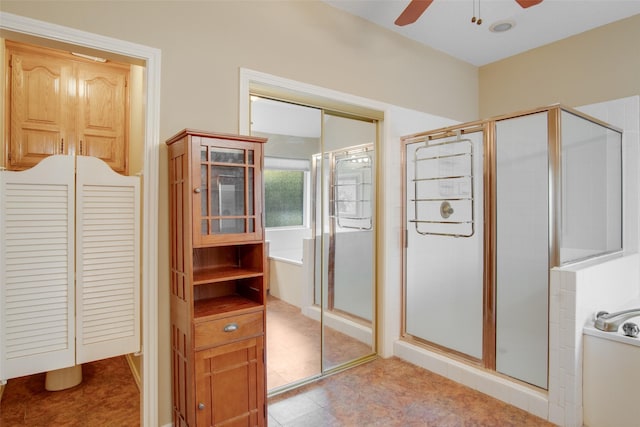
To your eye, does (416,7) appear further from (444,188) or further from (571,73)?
(571,73)

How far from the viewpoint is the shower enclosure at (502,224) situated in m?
2.31

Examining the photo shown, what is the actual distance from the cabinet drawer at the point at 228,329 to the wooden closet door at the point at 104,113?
2.01 m

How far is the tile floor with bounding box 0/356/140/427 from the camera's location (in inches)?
86.5

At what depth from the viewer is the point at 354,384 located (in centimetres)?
265

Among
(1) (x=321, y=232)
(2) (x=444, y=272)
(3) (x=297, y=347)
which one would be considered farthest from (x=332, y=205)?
(3) (x=297, y=347)

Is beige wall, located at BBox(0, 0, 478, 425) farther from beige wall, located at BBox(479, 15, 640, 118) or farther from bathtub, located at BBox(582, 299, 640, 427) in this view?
bathtub, located at BBox(582, 299, 640, 427)

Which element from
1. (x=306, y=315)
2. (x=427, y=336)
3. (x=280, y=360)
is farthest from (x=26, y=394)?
(x=427, y=336)

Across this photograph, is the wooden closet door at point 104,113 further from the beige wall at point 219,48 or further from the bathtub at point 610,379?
the bathtub at point 610,379

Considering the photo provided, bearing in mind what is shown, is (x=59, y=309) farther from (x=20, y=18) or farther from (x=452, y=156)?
(x=452, y=156)

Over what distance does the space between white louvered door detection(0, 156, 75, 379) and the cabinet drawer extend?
33.4 inches

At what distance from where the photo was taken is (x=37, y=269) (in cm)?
188

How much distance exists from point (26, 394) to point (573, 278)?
12.1ft

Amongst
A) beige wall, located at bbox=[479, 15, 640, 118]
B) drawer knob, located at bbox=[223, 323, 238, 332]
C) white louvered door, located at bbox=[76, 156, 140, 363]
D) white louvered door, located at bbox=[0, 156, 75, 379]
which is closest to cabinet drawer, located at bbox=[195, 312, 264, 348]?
drawer knob, located at bbox=[223, 323, 238, 332]

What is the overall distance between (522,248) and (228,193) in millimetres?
1968
